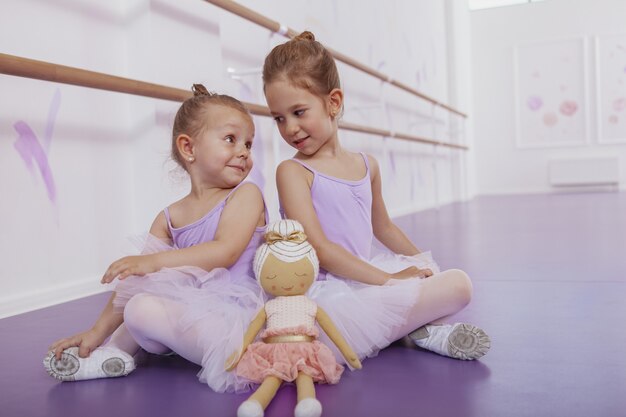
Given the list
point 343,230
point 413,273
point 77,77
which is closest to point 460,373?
point 413,273

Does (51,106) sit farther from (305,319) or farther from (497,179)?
(497,179)

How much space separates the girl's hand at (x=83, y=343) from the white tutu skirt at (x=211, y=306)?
2.3 inches

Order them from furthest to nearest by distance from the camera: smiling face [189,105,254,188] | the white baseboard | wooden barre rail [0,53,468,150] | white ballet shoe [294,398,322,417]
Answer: the white baseboard → wooden barre rail [0,53,468,150] → smiling face [189,105,254,188] → white ballet shoe [294,398,322,417]

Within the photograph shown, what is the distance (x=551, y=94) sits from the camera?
22.2 feet

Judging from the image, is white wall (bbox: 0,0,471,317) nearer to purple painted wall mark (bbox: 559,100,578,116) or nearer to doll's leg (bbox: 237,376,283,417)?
doll's leg (bbox: 237,376,283,417)

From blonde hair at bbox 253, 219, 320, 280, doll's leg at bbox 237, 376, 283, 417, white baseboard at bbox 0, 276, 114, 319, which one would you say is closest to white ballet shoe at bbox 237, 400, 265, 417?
doll's leg at bbox 237, 376, 283, 417

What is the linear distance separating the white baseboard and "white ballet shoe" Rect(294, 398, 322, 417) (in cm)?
78

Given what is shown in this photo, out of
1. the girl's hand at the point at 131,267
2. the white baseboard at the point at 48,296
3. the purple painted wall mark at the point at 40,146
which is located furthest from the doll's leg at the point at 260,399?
the purple painted wall mark at the point at 40,146

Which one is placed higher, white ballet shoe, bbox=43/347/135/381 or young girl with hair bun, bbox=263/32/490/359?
young girl with hair bun, bbox=263/32/490/359

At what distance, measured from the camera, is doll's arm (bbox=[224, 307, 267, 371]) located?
90 cm

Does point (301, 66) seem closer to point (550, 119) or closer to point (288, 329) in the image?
point (288, 329)

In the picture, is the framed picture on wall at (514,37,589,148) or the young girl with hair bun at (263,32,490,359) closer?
the young girl with hair bun at (263,32,490,359)

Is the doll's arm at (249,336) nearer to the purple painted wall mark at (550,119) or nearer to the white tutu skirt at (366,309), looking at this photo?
the white tutu skirt at (366,309)

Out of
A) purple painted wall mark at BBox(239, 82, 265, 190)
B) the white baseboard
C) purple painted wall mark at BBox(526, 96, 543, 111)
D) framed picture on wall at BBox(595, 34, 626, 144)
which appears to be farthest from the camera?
purple painted wall mark at BBox(526, 96, 543, 111)
